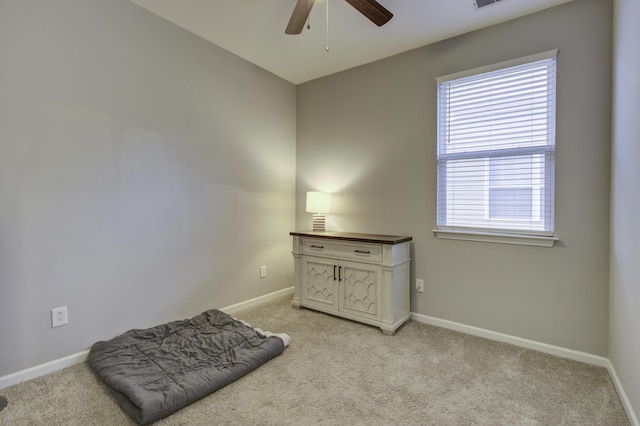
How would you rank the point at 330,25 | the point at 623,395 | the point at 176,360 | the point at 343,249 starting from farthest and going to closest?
the point at 343,249 < the point at 330,25 < the point at 176,360 < the point at 623,395

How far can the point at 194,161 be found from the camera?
2818mm

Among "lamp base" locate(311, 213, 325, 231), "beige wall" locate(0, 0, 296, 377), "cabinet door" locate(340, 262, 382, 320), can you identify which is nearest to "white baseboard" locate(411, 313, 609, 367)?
"cabinet door" locate(340, 262, 382, 320)

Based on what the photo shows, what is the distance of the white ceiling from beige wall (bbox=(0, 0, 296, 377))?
8.7 inches

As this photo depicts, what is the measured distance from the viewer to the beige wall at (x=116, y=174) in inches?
75.6

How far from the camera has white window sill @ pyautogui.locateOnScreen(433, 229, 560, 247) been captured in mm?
2340

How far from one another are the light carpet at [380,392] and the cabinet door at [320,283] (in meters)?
0.58

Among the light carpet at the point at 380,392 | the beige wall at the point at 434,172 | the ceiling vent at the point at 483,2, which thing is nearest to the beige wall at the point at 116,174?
the light carpet at the point at 380,392

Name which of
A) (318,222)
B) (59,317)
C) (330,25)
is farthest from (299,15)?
(59,317)

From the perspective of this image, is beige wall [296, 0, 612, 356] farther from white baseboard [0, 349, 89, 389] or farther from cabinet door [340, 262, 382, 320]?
white baseboard [0, 349, 89, 389]

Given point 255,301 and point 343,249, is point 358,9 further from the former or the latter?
point 255,301

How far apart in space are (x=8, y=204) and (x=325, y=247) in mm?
2244

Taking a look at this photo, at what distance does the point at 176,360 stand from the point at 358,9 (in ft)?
8.20

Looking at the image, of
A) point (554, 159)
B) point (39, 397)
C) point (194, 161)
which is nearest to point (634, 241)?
point (554, 159)

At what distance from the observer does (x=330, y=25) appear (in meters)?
2.60
